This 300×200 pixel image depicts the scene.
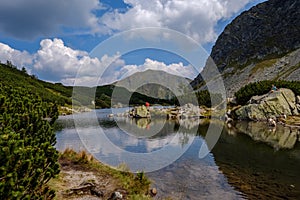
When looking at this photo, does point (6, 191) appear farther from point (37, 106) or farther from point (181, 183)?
point (181, 183)

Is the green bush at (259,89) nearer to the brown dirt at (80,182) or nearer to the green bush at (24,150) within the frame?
the brown dirt at (80,182)

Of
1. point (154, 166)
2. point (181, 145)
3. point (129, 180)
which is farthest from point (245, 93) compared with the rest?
point (129, 180)

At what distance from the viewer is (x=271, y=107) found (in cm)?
7738

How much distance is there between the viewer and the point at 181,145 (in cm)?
3900

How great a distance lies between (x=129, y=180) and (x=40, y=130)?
301 inches

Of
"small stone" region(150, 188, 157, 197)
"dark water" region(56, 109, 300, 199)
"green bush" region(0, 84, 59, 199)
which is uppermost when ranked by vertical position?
"green bush" region(0, 84, 59, 199)

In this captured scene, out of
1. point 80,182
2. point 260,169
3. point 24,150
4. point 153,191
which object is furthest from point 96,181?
point 260,169

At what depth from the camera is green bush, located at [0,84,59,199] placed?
833cm

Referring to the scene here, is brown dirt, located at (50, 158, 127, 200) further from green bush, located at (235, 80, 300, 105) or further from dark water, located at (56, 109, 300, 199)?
green bush, located at (235, 80, 300, 105)

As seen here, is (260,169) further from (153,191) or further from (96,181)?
(96,181)

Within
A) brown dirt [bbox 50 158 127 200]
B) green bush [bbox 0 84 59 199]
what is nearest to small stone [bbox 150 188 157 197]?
brown dirt [bbox 50 158 127 200]

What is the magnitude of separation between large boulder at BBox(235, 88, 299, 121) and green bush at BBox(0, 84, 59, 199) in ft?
238

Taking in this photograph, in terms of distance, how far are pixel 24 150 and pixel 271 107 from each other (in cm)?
8023

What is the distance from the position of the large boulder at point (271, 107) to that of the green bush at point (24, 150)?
2860 inches
